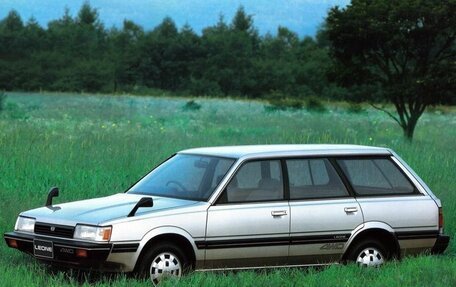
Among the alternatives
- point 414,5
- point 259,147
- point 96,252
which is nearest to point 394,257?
point 259,147

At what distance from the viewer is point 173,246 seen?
9.49m

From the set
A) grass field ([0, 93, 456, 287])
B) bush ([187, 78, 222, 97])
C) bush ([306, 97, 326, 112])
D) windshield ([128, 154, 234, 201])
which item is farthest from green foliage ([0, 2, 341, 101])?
windshield ([128, 154, 234, 201])

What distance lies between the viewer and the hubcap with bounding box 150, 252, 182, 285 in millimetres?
9266

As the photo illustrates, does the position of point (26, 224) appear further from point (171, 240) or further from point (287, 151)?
point (287, 151)

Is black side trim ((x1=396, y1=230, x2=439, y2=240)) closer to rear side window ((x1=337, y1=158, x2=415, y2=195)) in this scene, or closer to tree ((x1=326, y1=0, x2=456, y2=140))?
rear side window ((x1=337, y1=158, x2=415, y2=195))

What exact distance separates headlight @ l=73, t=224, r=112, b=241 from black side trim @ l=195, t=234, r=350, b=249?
880 millimetres

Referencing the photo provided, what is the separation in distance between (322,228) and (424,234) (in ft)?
4.06

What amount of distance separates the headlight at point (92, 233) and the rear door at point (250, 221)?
916 millimetres

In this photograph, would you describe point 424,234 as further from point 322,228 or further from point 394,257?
point 322,228

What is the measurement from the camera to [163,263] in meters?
9.35

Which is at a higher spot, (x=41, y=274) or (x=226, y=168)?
(x=226, y=168)

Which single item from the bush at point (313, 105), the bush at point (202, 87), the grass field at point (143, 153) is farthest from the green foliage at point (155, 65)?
the grass field at point (143, 153)

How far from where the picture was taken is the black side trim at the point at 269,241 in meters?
9.66

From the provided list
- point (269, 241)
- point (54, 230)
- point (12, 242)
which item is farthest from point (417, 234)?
point (12, 242)
